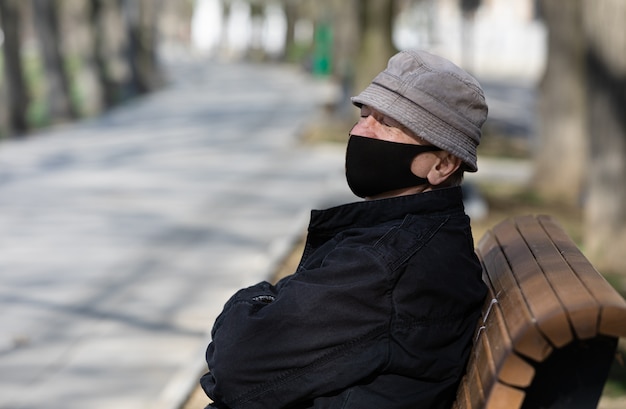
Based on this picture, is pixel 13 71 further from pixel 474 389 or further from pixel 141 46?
pixel 474 389

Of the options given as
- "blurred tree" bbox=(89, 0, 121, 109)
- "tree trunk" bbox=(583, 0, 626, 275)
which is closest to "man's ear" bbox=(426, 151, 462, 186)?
"tree trunk" bbox=(583, 0, 626, 275)

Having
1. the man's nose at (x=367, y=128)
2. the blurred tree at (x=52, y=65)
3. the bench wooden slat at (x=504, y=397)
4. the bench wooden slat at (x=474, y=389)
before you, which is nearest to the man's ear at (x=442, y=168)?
the man's nose at (x=367, y=128)

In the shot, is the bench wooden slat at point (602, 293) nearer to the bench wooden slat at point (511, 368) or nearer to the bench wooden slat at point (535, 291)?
the bench wooden slat at point (535, 291)

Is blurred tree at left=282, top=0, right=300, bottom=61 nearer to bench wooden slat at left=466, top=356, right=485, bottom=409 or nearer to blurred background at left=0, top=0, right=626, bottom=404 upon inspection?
blurred background at left=0, top=0, right=626, bottom=404

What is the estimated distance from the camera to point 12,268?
8820 millimetres

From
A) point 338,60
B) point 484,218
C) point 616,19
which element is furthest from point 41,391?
point 338,60

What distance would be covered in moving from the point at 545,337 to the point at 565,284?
0.98ft

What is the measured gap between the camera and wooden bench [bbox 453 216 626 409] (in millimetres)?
2332

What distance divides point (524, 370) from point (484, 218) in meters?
8.32

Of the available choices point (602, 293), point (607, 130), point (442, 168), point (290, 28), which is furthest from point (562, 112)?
point (290, 28)

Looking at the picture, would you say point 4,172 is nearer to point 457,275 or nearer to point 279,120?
point 279,120

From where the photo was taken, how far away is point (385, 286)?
2.71 meters

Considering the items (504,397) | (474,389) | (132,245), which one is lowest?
(132,245)

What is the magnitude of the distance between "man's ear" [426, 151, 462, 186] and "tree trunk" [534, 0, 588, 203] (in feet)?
31.7
